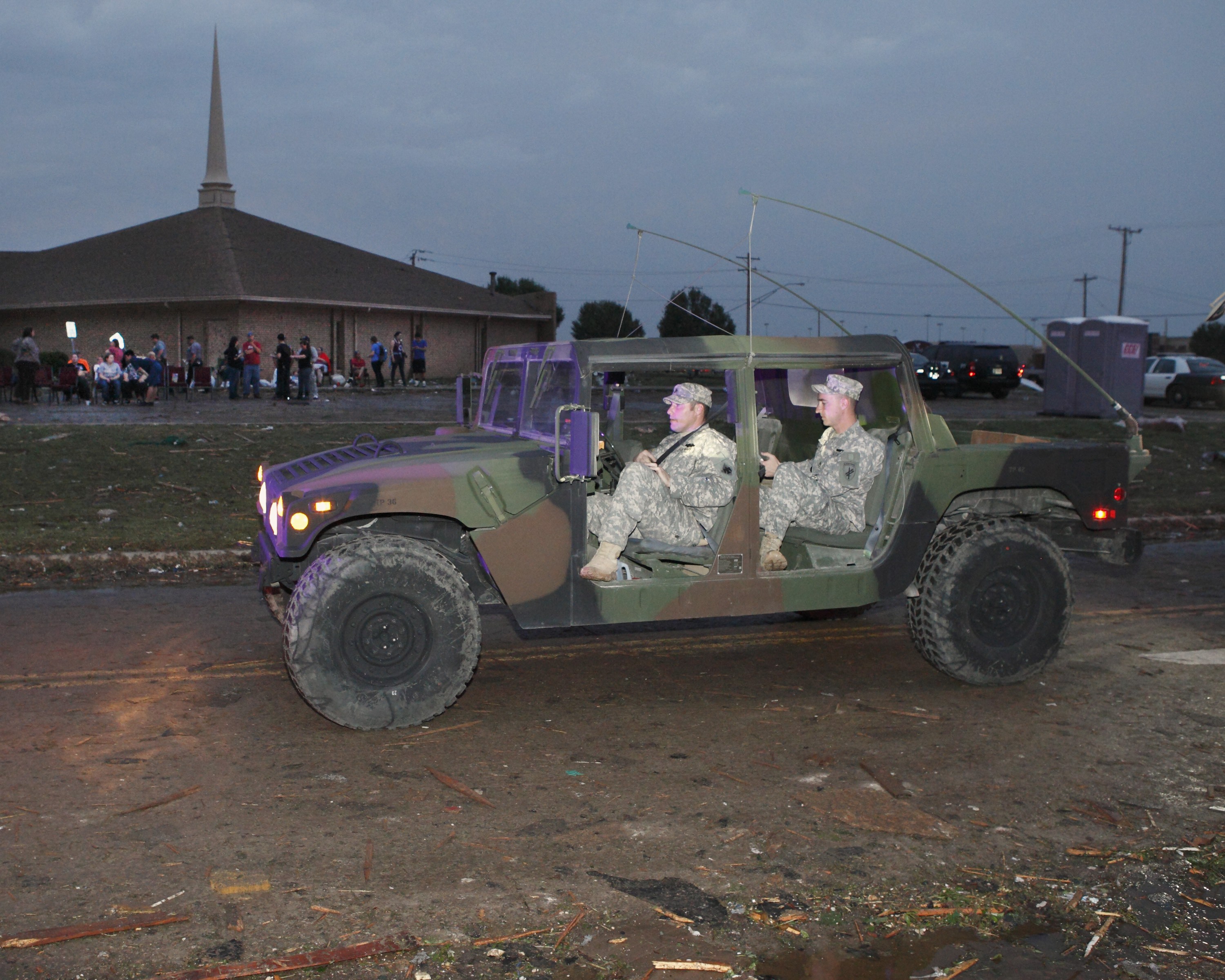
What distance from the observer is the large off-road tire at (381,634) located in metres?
5.36

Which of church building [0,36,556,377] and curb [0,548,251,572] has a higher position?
church building [0,36,556,377]

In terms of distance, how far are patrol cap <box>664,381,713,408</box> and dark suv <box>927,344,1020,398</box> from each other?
104ft

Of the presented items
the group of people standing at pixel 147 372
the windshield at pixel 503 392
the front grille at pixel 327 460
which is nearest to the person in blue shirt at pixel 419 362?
the group of people standing at pixel 147 372

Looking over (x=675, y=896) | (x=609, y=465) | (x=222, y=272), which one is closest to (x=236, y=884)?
(x=675, y=896)

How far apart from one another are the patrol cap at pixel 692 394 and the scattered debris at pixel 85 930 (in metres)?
3.35

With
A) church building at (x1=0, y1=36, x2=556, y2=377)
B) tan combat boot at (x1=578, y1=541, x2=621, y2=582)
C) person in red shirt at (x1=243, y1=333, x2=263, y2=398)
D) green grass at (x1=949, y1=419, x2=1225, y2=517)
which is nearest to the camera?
tan combat boot at (x1=578, y1=541, x2=621, y2=582)

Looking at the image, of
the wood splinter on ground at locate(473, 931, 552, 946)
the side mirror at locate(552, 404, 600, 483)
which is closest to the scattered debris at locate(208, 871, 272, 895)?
the wood splinter on ground at locate(473, 931, 552, 946)

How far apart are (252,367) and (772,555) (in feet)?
83.7

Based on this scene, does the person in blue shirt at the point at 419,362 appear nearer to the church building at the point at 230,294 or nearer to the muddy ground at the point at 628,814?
the church building at the point at 230,294

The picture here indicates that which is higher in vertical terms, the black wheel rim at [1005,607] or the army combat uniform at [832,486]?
the army combat uniform at [832,486]

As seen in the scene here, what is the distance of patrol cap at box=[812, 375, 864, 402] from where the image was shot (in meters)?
6.41

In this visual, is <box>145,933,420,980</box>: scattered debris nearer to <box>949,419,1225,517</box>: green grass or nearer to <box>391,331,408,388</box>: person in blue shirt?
<box>949,419,1225,517</box>: green grass

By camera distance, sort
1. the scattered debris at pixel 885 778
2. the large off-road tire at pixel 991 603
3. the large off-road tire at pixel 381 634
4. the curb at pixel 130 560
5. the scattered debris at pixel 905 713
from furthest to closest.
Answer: the curb at pixel 130 560, the large off-road tire at pixel 991 603, the scattered debris at pixel 905 713, the large off-road tire at pixel 381 634, the scattered debris at pixel 885 778

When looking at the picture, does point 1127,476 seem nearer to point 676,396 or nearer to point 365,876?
point 676,396
